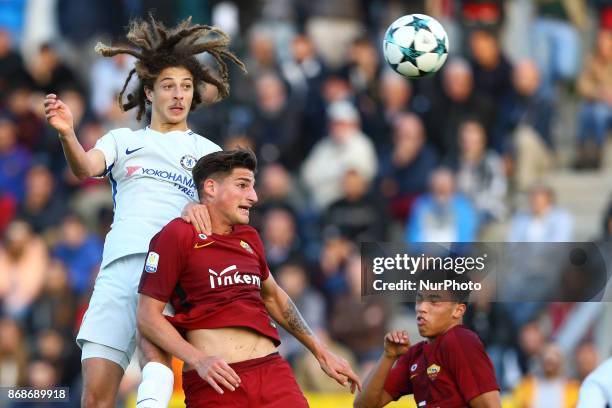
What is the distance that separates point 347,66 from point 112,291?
7997mm

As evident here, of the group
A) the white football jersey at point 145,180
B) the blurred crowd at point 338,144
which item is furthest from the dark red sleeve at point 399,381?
the blurred crowd at point 338,144

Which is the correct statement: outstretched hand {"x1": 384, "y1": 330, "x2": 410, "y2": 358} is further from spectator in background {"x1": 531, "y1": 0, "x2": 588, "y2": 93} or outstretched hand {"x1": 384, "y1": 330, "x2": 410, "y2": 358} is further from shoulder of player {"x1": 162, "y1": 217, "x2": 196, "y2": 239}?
spectator in background {"x1": 531, "y1": 0, "x2": 588, "y2": 93}

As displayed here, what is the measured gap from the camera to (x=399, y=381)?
8.45 metres

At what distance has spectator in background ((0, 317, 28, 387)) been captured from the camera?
1424 cm

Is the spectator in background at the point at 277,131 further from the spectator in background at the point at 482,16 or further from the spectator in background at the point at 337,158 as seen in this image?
the spectator in background at the point at 482,16

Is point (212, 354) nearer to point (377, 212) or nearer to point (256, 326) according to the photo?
point (256, 326)

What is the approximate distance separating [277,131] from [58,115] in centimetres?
772

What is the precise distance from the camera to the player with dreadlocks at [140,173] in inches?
327

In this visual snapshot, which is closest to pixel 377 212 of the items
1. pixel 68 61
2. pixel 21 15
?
pixel 68 61

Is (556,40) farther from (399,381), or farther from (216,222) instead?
(216,222)

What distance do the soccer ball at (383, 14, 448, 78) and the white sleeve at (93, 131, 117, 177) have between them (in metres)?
2.44

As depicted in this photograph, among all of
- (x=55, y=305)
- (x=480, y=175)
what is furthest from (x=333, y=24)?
(x=55, y=305)

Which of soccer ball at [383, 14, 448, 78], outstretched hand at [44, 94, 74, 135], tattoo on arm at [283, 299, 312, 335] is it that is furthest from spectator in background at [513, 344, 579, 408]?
outstretched hand at [44, 94, 74, 135]

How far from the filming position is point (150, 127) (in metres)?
8.77
